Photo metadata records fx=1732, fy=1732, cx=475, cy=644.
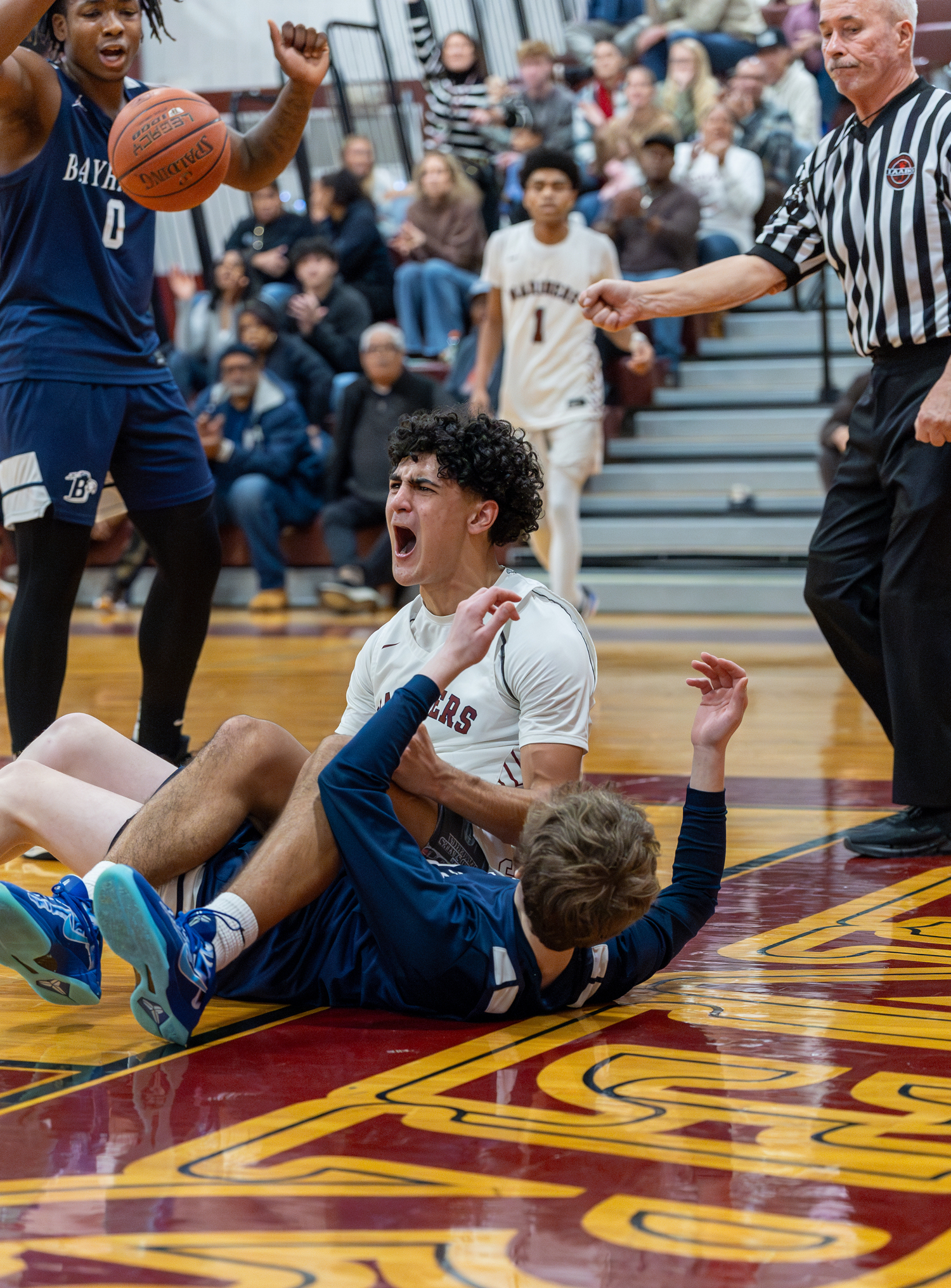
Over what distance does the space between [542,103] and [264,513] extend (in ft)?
14.6

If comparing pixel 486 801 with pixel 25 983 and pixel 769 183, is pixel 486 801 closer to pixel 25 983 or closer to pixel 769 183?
pixel 25 983

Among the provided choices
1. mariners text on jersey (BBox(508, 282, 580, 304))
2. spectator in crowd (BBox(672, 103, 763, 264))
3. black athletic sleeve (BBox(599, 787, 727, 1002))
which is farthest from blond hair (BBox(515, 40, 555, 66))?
black athletic sleeve (BBox(599, 787, 727, 1002))

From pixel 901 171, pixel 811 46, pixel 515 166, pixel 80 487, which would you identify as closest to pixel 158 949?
pixel 80 487

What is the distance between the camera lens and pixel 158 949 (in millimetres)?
2400

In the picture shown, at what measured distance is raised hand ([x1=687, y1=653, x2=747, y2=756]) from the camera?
9.43 ft

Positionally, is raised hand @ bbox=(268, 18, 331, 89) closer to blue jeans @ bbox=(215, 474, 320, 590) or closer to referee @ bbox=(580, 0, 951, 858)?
referee @ bbox=(580, 0, 951, 858)

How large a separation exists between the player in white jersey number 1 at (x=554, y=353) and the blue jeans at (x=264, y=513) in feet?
9.95

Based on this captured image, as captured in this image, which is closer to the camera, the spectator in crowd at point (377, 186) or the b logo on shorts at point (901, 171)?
the b logo on shorts at point (901, 171)

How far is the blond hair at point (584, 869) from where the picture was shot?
2.50m

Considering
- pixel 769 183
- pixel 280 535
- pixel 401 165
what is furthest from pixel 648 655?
pixel 401 165

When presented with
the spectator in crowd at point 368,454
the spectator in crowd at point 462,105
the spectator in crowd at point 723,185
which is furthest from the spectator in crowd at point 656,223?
the spectator in crowd at point 462,105

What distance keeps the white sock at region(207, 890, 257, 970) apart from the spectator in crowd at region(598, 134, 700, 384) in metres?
8.91

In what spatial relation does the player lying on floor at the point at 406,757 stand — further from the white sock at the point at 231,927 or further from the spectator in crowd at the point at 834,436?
the spectator in crowd at the point at 834,436

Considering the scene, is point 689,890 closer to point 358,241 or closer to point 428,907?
point 428,907
